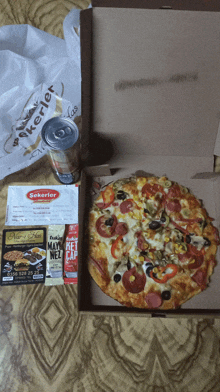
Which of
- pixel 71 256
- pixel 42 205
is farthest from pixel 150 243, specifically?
pixel 42 205

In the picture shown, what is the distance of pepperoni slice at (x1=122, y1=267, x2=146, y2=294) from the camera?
812 millimetres

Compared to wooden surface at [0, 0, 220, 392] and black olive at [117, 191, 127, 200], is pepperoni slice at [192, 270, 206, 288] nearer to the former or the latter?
wooden surface at [0, 0, 220, 392]

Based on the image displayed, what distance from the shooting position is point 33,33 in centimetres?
91

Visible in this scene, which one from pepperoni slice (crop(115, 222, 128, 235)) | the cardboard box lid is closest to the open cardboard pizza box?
the cardboard box lid

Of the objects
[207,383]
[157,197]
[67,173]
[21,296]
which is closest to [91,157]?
[67,173]

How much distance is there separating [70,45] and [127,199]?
520 mm

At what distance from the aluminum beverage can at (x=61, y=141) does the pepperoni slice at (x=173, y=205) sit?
0.33 meters

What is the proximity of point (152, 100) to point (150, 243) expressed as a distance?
431mm

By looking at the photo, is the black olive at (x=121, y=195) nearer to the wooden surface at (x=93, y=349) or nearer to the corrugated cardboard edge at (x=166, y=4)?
the wooden surface at (x=93, y=349)

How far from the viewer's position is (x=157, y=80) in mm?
796

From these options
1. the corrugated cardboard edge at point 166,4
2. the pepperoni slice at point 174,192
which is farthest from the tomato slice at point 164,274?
the corrugated cardboard edge at point 166,4

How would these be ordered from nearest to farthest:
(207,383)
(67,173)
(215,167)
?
(207,383) → (67,173) → (215,167)

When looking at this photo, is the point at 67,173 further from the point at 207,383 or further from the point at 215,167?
the point at 207,383

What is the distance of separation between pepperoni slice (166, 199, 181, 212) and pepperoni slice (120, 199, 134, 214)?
0.38ft
